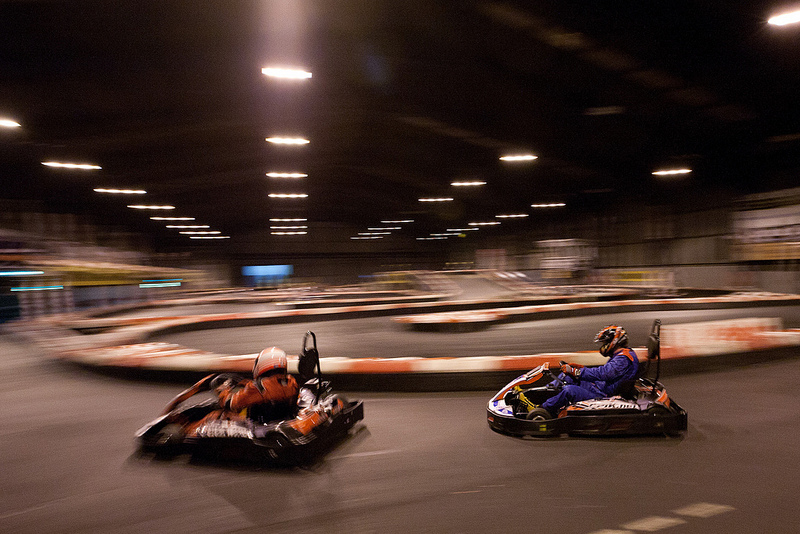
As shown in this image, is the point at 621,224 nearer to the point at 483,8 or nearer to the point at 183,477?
the point at 483,8

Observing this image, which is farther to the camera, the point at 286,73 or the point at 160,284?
the point at 160,284

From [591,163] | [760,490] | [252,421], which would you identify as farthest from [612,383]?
[591,163]

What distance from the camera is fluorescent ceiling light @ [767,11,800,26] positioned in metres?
5.17

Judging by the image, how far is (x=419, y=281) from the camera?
2183 cm

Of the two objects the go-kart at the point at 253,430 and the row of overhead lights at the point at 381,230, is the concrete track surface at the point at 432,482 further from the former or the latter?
the row of overhead lights at the point at 381,230

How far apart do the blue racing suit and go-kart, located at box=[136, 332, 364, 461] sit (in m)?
1.59

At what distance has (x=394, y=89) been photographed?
702 centimetres

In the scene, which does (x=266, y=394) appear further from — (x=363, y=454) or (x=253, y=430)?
(x=363, y=454)

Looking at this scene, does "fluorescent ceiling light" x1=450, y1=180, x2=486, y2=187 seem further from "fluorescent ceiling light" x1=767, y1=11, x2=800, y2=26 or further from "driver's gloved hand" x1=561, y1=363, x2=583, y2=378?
"driver's gloved hand" x1=561, y1=363, x2=583, y2=378

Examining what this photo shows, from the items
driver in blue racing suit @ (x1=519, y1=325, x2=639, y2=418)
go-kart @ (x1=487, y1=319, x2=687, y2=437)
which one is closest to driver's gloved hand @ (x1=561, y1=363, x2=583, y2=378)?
driver in blue racing suit @ (x1=519, y1=325, x2=639, y2=418)

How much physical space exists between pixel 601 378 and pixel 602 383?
0.20ft

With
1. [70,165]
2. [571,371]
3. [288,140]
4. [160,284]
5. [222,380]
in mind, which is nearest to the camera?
[222,380]

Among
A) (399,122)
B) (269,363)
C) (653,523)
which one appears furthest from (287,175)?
(653,523)

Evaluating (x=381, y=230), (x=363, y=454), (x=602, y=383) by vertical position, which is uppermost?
(x=381, y=230)
